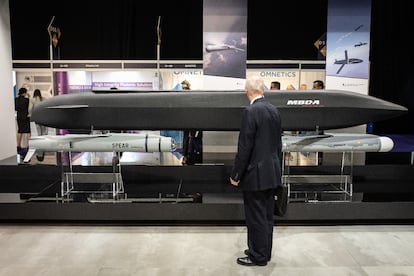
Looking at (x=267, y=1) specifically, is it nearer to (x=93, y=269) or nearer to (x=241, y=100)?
(x=241, y=100)

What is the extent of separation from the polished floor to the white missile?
3.21 feet

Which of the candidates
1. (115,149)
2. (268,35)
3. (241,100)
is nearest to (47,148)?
(115,149)

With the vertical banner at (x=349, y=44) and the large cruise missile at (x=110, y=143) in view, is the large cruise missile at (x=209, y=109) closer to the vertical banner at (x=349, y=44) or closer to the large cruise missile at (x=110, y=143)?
the large cruise missile at (x=110, y=143)

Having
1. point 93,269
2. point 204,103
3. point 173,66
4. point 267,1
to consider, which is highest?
point 267,1

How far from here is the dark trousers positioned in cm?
306

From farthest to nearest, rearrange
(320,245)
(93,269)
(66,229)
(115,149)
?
(115,149) → (66,229) → (320,245) → (93,269)

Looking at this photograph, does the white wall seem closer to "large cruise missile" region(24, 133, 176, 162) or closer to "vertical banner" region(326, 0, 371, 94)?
"large cruise missile" region(24, 133, 176, 162)

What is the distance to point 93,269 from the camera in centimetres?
308

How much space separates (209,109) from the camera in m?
4.63

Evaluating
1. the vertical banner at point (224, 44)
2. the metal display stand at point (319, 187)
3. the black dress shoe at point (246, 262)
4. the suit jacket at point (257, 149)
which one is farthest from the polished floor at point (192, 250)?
the vertical banner at point (224, 44)

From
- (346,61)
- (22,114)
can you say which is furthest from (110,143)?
(346,61)

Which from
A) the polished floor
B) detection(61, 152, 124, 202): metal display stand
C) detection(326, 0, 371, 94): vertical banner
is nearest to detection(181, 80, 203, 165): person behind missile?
detection(61, 152, 124, 202): metal display stand

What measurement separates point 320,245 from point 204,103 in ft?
6.99

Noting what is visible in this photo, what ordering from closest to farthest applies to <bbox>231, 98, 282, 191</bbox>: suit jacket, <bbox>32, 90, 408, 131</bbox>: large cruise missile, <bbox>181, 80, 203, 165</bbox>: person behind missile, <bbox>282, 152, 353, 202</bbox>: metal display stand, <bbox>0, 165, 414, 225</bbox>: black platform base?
1. <bbox>231, 98, 282, 191</bbox>: suit jacket
2. <bbox>0, 165, 414, 225</bbox>: black platform base
3. <bbox>282, 152, 353, 202</bbox>: metal display stand
4. <bbox>32, 90, 408, 131</bbox>: large cruise missile
5. <bbox>181, 80, 203, 165</bbox>: person behind missile
